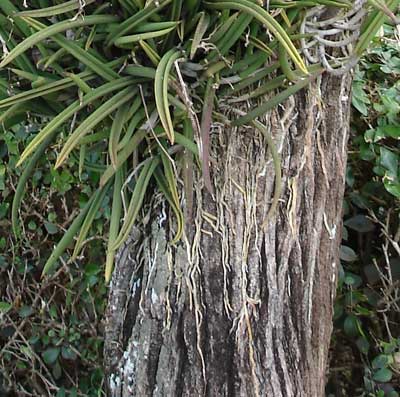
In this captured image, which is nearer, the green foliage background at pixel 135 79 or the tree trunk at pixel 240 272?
the green foliage background at pixel 135 79

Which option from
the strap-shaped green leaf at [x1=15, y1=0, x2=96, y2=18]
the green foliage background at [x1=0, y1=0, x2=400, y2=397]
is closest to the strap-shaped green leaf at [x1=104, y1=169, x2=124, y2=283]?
the green foliage background at [x1=0, y1=0, x2=400, y2=397]

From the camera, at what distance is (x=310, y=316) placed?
3.34 ft

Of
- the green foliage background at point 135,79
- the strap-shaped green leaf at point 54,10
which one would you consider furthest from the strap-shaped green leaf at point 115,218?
the strap-shaped green leaf at point 54,10

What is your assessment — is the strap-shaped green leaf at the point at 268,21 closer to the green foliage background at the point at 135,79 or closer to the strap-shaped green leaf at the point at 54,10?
the green foliage background at the point at 135,79

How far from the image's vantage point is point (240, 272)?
960 mm

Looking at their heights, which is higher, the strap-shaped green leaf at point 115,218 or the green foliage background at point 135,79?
the green foliage background at point 135,79

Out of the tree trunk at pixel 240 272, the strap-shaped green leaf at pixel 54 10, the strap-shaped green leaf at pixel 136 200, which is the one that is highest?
the strap-shaped green leaf at pixel 54 10

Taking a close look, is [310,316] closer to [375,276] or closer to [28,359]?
[375,276]

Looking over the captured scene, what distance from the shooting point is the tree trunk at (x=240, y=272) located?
0.95 m

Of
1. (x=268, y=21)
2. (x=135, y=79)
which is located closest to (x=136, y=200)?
(x=135, y=79)

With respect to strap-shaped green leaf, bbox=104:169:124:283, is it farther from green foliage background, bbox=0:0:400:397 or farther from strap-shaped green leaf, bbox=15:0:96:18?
strap-shaped green leaf, bbox=15:0:96:18

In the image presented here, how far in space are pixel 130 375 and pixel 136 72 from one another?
0.45 metres

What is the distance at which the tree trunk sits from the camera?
95cm

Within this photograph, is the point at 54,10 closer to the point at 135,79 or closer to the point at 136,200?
the point at 135,79
